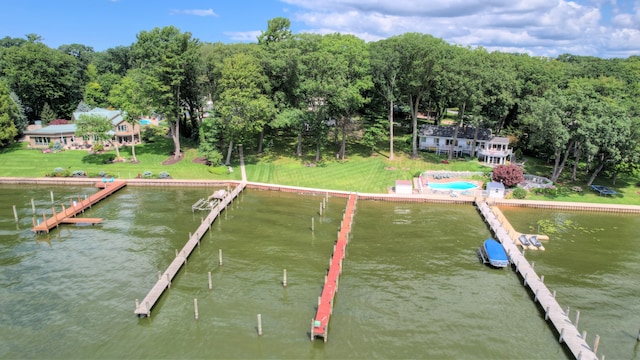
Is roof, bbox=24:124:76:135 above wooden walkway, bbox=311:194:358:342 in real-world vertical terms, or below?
above

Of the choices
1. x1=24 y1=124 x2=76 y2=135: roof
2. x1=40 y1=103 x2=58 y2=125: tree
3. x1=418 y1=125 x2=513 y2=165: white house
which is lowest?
x1=418 y1=125 x2=513 y2=165: white house

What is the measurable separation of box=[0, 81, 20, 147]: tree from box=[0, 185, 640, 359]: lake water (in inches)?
1191

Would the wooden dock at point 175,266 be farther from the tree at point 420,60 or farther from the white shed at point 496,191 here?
the white shed at point 496,191

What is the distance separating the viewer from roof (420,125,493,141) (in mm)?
72875

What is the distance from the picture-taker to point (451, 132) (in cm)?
7638

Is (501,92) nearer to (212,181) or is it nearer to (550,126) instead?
(550,126)

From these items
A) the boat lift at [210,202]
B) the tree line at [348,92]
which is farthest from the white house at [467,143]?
the boat lift at [210,202]

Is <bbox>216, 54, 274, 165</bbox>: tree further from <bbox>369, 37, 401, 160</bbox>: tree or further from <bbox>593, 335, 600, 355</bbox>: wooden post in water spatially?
<bbox>593, 335, 600, 355</bbox>: wooden post in water

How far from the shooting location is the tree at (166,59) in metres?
66.6

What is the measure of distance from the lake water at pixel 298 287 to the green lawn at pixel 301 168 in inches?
386

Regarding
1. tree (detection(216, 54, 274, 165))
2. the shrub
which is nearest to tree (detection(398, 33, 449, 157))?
the shrub

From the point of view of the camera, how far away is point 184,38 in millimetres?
67375

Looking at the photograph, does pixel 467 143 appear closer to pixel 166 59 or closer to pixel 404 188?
pixel 404 188

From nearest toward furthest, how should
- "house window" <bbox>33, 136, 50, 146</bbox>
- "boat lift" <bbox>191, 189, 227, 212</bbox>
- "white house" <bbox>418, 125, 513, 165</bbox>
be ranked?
"boat lift" <bbox>191, 189, 227, 212</bbox>
"white house" <bbox>418, 125, 513, 165</bbox>
"house window" <bbox>33, 136, 50, 146</bbox>
